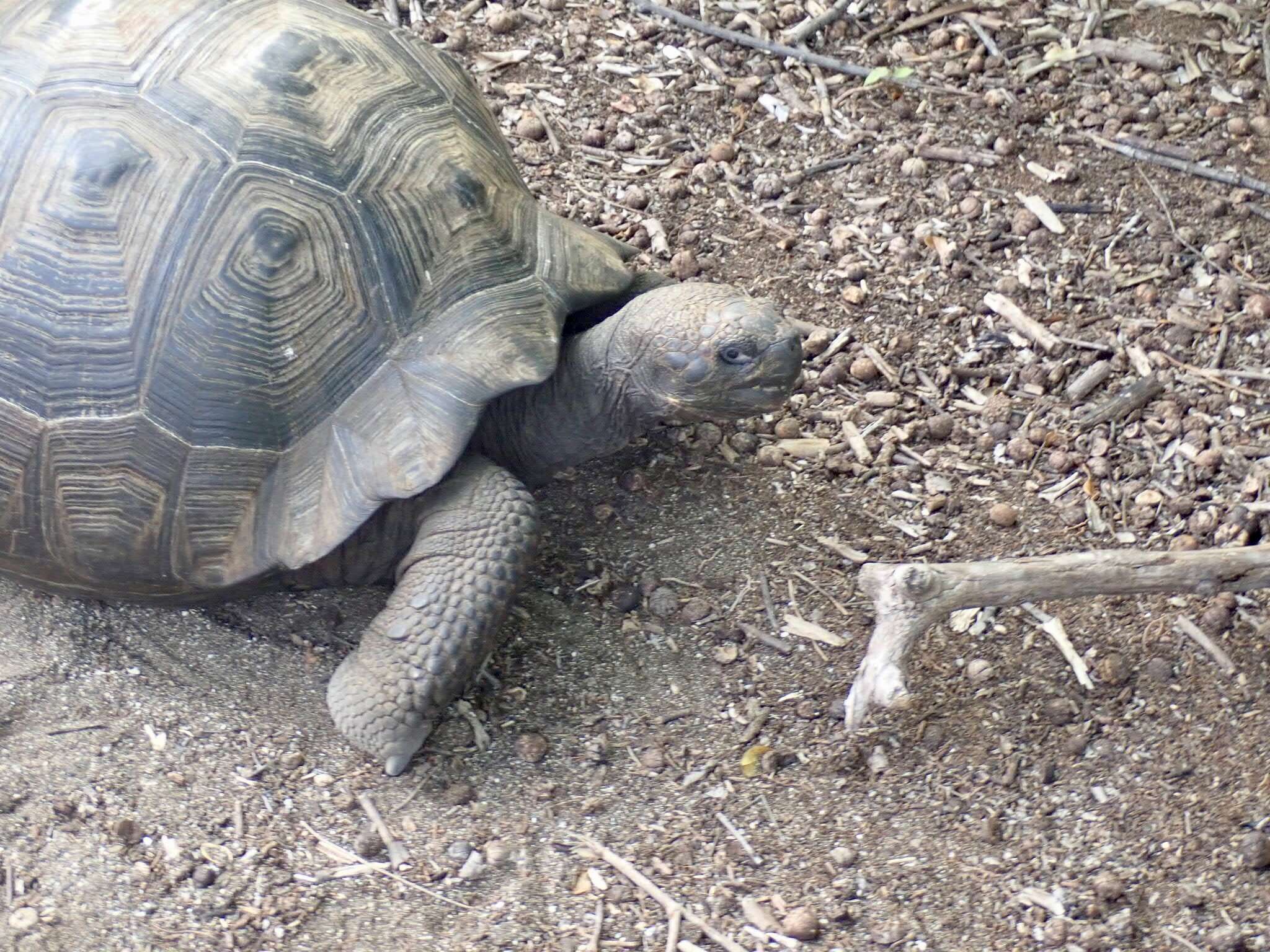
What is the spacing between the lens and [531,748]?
3.03 meters

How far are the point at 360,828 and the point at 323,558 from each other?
0.64 m

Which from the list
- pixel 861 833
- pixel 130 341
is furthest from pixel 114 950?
pixel 861 833

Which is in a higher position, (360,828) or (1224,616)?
(360,828)

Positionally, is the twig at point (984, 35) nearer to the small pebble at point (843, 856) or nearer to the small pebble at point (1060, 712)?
the small pebble at point (1060, 712)

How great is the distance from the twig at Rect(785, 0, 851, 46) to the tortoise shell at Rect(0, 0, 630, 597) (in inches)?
86.9

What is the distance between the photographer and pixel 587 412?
11.0 ft

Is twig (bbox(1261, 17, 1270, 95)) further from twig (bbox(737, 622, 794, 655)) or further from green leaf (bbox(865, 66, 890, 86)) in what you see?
twig (bbox(737, 622, 794, 655))

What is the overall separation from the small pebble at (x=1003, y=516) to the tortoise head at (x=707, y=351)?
701 mm

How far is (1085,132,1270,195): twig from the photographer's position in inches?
170

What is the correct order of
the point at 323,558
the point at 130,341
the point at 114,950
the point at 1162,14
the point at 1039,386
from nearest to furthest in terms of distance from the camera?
the point at 114,950
the point at 130,341
the point at 323,558
the point at 1039,386
the point at 1162,14

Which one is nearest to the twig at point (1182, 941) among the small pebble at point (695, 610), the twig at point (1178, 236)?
the small pebble at point (695, 610)

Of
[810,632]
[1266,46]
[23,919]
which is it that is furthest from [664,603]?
[1266,46]

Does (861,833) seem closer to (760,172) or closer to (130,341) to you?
(130,341)

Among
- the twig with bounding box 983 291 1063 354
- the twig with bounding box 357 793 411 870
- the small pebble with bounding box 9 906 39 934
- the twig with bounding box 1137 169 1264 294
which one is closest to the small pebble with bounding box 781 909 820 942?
the twig with bounding box 357 793 411 870
